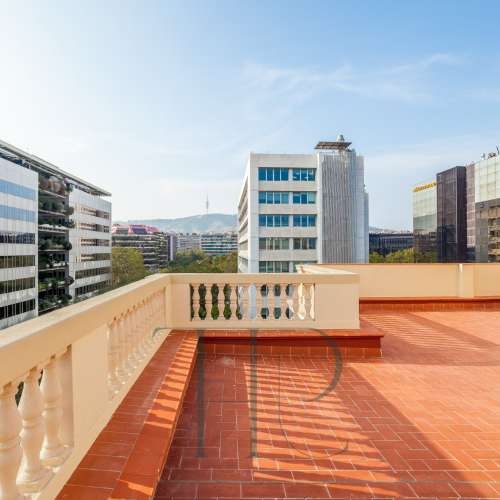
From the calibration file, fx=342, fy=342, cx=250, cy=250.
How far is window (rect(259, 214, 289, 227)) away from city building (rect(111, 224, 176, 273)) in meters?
91.9

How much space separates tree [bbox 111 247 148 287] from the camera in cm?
7562

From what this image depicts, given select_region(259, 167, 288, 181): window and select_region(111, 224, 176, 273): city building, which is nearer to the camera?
select_region(259, 167, 288, 181): window

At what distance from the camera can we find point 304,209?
49.5m

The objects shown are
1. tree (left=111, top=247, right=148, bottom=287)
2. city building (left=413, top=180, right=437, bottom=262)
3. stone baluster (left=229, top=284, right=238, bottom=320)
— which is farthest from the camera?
city building (left=413, top=180, right=437, bottom=262)

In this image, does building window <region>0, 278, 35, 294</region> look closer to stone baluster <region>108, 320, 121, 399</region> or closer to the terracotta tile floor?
the terracotta tile floor

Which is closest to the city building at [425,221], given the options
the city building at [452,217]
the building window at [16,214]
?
the city building at [452,217]

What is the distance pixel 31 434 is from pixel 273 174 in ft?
160

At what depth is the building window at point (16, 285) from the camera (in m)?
38.3

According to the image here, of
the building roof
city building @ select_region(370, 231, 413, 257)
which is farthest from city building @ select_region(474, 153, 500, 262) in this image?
the building roof

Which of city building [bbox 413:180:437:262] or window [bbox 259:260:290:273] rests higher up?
city building [bbox 413:180:437:262]

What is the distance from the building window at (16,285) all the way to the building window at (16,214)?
7.42 metres

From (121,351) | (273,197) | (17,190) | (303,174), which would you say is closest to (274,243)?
(273,197)

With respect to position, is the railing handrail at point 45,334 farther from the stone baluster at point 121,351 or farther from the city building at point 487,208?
the city building at point 487,208

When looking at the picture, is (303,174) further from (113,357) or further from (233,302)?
(113,357)
